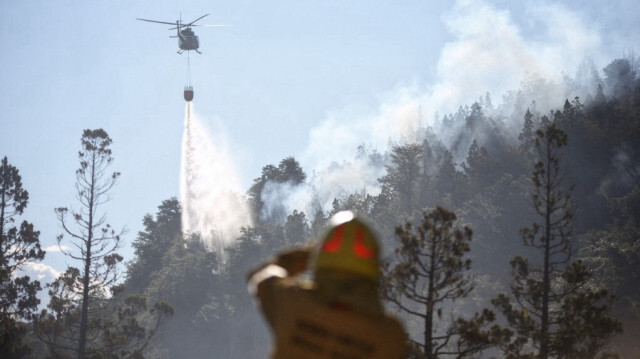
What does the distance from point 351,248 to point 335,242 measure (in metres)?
0.06

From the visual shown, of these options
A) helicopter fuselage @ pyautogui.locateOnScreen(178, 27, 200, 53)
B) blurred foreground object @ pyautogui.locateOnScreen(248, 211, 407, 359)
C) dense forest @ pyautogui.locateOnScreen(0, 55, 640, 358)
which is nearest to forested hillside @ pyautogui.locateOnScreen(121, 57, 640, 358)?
dense forest @ pyautogui.locateOnScreen(0, 55, 640, 358)

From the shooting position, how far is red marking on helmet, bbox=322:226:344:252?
2.80 meters

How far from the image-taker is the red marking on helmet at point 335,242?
2803mm

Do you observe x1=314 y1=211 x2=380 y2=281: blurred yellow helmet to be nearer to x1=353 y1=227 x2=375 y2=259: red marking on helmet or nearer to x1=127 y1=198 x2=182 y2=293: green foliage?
x1=353 y1=227 x2=375 y2=259: red marking on helmet

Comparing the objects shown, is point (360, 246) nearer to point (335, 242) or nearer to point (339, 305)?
point (335, 242)

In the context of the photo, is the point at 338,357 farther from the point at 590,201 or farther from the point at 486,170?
the point at 486,170

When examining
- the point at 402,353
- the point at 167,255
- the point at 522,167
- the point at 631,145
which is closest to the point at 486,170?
the point at 522,167

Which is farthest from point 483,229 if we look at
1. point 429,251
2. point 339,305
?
point 339,305

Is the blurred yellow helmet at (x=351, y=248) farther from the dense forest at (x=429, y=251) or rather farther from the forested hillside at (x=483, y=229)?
the forested hillside at (x=483, y=229)

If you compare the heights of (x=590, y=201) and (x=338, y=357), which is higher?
(x=590, y=201)

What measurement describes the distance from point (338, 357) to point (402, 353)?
0.93ft

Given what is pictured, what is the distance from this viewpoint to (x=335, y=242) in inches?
111

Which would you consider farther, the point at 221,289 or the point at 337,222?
the point at 221,289

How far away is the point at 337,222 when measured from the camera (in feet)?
9.10
